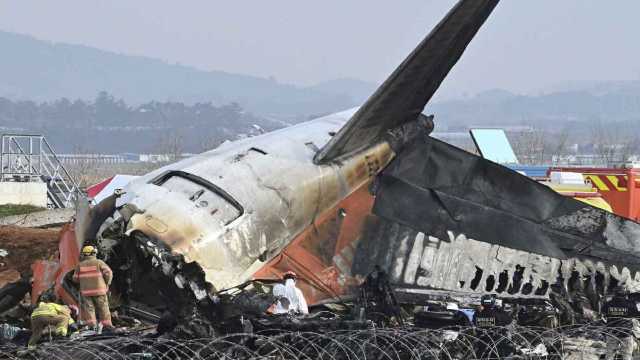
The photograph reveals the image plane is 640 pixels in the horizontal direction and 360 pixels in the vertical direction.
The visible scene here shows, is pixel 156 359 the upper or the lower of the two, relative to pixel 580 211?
lower

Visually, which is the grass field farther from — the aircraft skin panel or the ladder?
the aircraft skin panel

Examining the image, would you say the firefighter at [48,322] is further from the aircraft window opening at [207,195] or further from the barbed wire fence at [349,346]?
the aircraft window opening at [207,195]

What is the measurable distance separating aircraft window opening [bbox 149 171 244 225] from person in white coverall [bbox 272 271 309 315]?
4.69ft

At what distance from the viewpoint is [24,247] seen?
28578mm

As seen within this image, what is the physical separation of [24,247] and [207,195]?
12213 mm

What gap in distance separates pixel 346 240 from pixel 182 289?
4.66 metres

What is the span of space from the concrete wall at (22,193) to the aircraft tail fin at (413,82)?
27.9 meters

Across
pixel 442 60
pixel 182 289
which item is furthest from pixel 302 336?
pixel 442 60

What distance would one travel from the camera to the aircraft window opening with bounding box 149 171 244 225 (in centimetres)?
1794

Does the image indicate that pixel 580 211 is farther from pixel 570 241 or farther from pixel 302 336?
pixel 302 336

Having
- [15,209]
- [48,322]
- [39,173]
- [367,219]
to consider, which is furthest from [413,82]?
[39,173]

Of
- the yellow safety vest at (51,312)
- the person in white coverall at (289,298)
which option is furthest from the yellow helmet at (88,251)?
the person in white coverall at (289,298)

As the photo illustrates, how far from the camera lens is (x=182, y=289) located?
54.1 ft

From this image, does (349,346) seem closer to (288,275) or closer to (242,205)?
(288,275)
